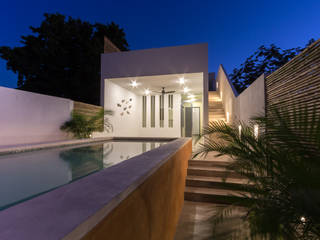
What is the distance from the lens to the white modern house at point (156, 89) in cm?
713

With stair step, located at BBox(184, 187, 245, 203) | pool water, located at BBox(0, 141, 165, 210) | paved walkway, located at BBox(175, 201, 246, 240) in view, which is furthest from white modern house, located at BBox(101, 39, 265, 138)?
pool water, located at BBox(0, 141, 165, 210)

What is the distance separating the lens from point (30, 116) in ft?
18.1

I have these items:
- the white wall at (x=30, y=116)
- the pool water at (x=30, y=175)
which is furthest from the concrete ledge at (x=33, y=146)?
the white wall at (x=30, y=116)

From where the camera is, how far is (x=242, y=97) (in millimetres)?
5445

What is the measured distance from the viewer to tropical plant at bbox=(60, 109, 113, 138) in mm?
6566

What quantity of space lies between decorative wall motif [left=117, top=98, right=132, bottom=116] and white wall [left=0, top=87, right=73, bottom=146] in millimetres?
3092

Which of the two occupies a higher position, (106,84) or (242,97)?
(106,84)

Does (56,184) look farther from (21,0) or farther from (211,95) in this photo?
(21,0)

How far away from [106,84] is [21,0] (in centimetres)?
5258

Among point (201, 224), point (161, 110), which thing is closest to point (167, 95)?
point (161, 110)

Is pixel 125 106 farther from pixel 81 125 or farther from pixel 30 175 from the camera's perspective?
pixel 30 175

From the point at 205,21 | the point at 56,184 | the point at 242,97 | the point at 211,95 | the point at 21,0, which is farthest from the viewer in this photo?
the point at 205,21

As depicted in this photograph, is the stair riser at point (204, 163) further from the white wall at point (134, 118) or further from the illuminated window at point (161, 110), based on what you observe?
the illuminated window at point (161, 110)

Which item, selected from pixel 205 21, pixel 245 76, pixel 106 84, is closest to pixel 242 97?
pixel 106 84
